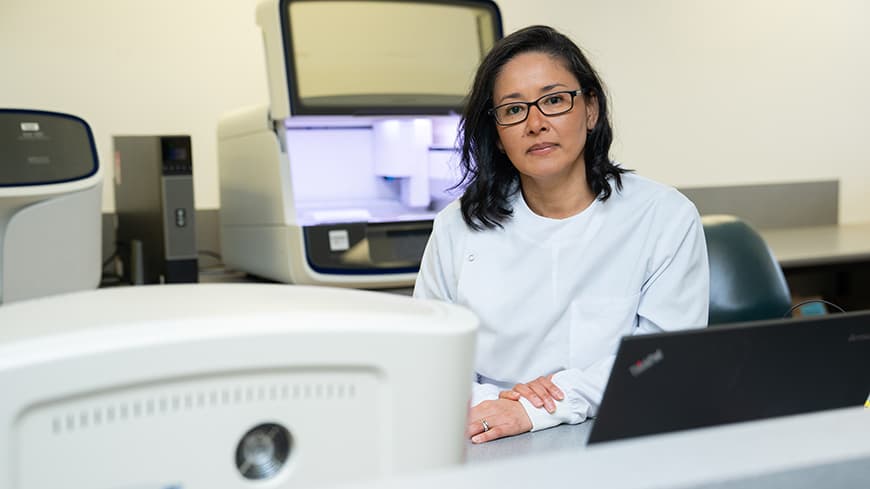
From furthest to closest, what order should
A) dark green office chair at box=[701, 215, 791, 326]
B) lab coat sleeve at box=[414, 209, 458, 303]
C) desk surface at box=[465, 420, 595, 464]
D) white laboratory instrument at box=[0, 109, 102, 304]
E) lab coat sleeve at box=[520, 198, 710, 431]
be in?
dark green office chair at box=[701, 215, 791, 326] → white laboratory instrument at box=[0, 109, 102, 304] → lab coat sleeve at box=[414, 209, 458, 303] → lab coat sleeve at box=[520, 198, 710, 431] → desk surface at box=[465, 420, 595, 464]

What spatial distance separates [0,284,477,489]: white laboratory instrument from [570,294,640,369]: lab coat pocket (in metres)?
0.80

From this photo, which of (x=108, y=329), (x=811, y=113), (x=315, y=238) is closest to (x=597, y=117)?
(x=315, y=238)

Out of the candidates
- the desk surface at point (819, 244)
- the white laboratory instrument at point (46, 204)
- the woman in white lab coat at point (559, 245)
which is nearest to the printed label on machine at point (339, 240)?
the white laboratory instrument at point (46, 204)

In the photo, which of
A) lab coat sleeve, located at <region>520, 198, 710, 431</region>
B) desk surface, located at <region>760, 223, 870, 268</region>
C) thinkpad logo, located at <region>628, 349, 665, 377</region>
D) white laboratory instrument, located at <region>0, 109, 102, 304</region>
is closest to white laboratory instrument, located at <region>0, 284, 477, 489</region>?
thinkpad logo, located at <region>628, 349, 665, 377</region>

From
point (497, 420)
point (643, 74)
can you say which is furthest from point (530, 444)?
point (643, 74)

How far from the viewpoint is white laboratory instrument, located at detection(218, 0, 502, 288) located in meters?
1.96

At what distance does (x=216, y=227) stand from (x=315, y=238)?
2.30 ft

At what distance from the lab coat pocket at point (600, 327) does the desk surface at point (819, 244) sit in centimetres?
125

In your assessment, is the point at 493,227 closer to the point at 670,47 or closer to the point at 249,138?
the point at 249,138

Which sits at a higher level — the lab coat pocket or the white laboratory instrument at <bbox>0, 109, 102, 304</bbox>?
the white laboratory instrument at <bbox>0, 109, 102, 304</bbox>

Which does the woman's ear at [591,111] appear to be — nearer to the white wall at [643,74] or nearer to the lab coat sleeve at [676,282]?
the lab coat sleeve at [676,282]

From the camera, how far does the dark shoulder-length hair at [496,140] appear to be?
1.39m

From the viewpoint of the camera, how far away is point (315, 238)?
1.97m

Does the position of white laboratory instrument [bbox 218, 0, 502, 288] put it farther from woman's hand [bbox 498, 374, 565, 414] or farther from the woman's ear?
woman's hand [bbox 498, 374, 565, 414]
